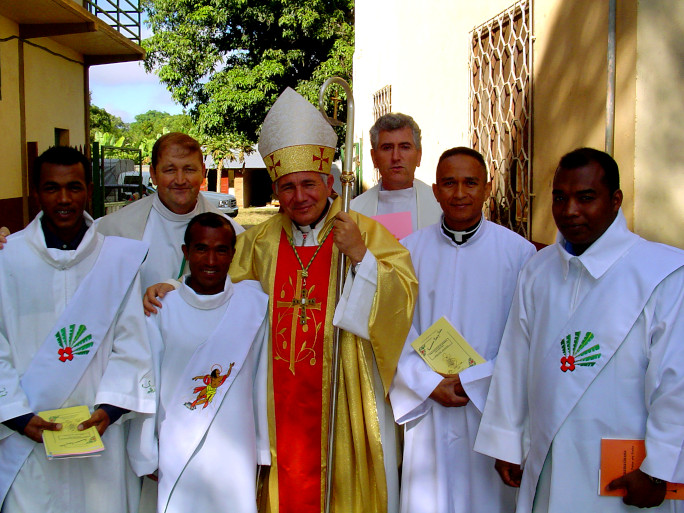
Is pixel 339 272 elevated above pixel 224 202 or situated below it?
below

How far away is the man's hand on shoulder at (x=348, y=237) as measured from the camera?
2604 millimetres

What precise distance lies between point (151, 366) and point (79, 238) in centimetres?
56

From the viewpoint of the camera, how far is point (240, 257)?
2.94m

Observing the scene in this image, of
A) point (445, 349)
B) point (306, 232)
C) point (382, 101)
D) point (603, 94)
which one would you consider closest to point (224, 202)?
point (382, 101)

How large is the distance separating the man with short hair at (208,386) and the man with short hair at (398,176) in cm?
156

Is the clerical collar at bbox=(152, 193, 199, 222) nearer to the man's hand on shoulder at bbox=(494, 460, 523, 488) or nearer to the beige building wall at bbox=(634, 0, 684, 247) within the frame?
the man's hand on shoulder at bbox=(494, 460, 523, 488)

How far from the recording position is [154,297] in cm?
267

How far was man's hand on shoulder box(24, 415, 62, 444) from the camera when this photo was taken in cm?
234

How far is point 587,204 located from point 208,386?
1527 mm

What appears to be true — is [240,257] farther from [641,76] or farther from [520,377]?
[641,76]

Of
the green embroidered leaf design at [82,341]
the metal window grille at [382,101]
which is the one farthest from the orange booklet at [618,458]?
the metal window grille at [382,101]

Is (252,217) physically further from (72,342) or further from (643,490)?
(643,490)

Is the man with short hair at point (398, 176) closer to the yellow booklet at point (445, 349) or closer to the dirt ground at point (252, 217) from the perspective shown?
the yellow booklet at point (445, 349)

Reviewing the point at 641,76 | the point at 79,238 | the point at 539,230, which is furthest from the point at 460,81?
the point at 79,238
